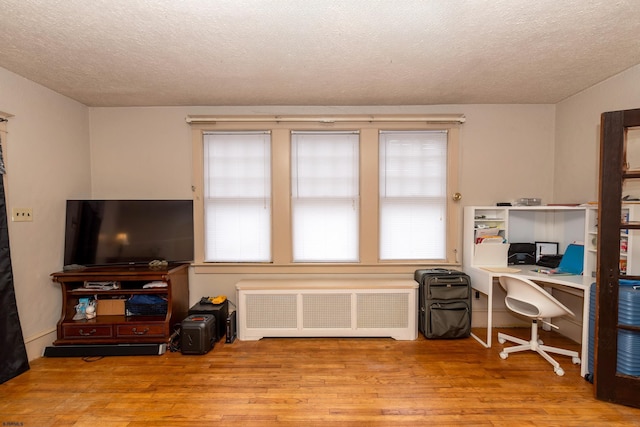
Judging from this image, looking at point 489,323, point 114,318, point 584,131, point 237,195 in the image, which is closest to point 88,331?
point 114,318

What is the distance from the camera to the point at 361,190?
3.56 m

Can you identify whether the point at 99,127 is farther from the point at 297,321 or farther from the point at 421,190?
the point at 421,190

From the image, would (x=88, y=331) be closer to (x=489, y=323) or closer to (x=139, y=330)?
(x=139, y=330)

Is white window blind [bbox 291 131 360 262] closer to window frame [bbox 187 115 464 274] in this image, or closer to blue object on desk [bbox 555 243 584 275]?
window frame [bbox 187 115 464 274]

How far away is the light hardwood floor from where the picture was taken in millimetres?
2049

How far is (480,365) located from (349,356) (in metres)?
1.22

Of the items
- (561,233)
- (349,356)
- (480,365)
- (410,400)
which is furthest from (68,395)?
(561,233)

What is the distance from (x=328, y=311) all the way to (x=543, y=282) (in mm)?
2289

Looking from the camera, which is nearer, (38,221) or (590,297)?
(590,297)

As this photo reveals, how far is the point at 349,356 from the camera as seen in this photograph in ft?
9.50

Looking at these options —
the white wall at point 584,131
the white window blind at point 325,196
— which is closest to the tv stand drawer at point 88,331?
the white window blind at point 325,196

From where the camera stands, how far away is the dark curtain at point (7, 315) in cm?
247

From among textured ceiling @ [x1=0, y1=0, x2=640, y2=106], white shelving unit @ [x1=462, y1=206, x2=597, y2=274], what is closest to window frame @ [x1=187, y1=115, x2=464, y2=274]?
white shelving unit @ [x1=462, y1=206, x2=597, y2=274]

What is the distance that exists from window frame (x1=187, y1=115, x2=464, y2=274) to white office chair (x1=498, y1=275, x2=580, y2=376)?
0.82m
